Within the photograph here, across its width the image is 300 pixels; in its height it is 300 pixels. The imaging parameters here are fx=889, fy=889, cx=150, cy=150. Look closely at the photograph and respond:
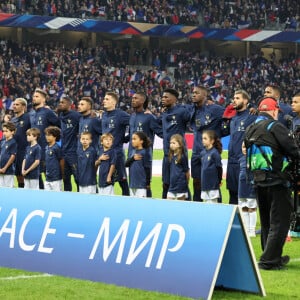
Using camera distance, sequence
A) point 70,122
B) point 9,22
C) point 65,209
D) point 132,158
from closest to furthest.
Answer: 1. point 65,209
2. point 132,158
3. point 70,122
4. point 9,22

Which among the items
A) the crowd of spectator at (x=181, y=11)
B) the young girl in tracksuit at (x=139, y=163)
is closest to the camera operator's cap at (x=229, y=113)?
the young girl in tracksuit at (x=139, y=163)

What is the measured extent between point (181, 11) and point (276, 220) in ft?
127

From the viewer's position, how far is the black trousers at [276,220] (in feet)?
27.5

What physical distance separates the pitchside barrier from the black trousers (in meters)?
1.12

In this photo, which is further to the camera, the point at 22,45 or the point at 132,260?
the point at 22,45

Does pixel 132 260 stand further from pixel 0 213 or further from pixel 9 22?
pixel 9 22

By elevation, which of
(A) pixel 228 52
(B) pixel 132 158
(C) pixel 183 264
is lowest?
(A) pixel 228 52

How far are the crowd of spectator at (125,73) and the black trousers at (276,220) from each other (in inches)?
978

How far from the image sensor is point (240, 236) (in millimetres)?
7129

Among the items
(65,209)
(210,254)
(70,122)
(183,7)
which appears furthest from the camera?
(183,7)

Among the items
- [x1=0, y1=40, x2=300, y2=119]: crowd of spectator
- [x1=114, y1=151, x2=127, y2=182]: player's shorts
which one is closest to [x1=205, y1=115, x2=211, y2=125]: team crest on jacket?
[x1=114, y1=151, x2=127, y2=182]: player's shorts

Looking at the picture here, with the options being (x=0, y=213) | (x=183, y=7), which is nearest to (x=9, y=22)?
(x=183, y=7)

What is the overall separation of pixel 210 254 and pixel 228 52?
42.8 metres

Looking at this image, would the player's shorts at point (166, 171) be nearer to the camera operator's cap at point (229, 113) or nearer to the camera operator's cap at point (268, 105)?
the camera operator's cap at point (229, 113)
